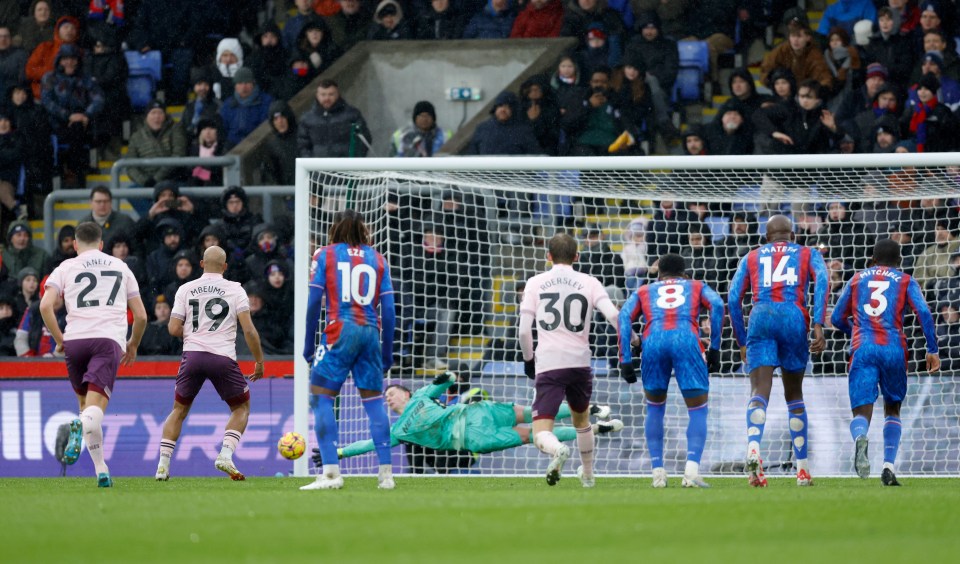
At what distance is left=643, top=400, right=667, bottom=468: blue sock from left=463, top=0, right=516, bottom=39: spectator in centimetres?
975

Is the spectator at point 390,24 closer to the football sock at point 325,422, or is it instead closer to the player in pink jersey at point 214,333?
the player in pink jersey at point 214,333

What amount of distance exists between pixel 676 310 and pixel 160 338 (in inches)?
262

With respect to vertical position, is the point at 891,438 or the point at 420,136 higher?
the point at 420,136

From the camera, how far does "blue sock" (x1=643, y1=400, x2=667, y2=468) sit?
10.5m

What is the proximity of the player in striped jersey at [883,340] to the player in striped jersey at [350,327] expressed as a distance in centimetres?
364

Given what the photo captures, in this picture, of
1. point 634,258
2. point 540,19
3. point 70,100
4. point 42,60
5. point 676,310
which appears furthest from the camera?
point 42,60

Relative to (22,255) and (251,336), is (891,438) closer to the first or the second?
(251,336)

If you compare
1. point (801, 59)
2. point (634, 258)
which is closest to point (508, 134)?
point (634, 258)

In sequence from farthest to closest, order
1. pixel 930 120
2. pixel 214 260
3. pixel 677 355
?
pixel 930 120 < pixel 214 260 < pixel 677 355

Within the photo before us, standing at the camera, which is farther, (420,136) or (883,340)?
(420,136)

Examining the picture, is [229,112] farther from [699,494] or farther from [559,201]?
[699,494]

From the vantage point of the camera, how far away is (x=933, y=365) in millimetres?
10984

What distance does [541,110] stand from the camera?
16.9 m

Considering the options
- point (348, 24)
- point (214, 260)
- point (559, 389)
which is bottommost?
point (559, 389)
